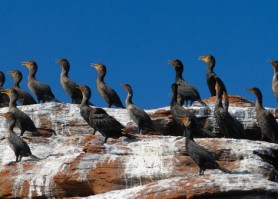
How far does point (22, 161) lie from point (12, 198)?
51.8 inches

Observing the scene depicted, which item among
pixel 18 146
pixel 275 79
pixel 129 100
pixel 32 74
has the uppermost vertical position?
pixel 32 74

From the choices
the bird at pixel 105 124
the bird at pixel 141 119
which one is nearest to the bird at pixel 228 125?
the bird at pixel 141 119

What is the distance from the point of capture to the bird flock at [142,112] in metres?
29.3

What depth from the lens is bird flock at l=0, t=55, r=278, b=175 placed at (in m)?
29.3

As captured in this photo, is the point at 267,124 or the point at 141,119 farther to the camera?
the point at 141,119

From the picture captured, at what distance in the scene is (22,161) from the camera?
97.3 ft

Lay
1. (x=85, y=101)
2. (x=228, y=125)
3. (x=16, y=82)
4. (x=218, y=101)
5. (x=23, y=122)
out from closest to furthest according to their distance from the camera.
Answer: (x=228, y=125)
(x=218, y=101)
(x=23, y=122)
(x=85, y=101)
(x=16, y=82)

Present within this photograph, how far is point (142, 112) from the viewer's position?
32000mm

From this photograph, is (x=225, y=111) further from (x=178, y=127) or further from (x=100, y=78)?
(x=100, y=78)

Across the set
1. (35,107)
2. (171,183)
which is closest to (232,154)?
(171,183)

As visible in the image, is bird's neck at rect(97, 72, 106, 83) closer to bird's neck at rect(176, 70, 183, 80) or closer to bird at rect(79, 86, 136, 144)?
bird's neck at rect(176, 70, 183, 80)

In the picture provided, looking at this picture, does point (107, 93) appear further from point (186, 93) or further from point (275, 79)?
point (275, 79)

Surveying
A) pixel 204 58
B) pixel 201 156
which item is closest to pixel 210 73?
pixel 204 58

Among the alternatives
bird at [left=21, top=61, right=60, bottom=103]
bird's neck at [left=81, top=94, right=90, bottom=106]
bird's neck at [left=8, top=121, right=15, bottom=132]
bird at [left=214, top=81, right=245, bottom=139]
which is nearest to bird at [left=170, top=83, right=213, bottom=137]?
bird at [left=214, top=81, right=245, bottom=139]
